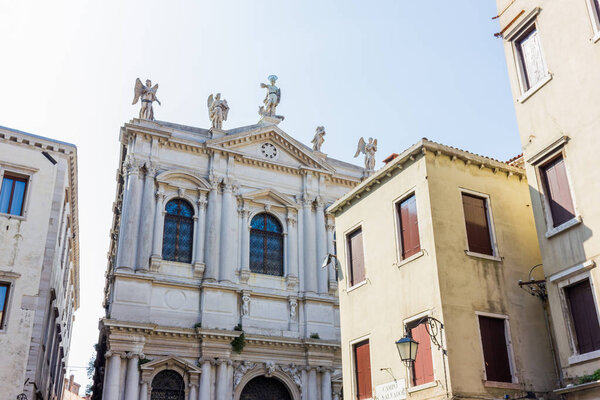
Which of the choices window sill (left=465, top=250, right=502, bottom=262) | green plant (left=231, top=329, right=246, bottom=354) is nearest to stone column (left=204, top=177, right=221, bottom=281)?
green plant (left=231, top=329, right=246, bottom=354)

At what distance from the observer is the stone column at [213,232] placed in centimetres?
2656

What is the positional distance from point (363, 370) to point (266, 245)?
13034 mm

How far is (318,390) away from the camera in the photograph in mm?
26641

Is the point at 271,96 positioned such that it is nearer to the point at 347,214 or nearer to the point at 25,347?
the point at 347,214

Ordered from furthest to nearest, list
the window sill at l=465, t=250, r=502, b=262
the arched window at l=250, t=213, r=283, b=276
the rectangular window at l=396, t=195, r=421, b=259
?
the arched window at l=250, t=213, r=283, b=276 < the rectangular window at l=396, t=195, r=421, b=259 < the window sill at l=465, t=250, r=502, b=262

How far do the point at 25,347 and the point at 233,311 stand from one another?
853 cm

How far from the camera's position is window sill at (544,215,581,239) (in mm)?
13117

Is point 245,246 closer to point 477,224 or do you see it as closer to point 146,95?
point 146,95

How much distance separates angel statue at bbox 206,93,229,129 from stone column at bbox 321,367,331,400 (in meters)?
12.1

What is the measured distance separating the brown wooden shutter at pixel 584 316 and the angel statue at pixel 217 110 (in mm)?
19907

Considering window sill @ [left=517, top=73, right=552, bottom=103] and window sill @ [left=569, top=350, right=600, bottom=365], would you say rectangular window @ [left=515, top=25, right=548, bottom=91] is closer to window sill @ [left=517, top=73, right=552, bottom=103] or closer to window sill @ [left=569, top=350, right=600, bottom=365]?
window sill @ [left=517, top=73, right=552, bottom=103]

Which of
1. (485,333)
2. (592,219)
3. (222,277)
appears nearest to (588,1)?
(592,219)

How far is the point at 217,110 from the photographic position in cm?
3016

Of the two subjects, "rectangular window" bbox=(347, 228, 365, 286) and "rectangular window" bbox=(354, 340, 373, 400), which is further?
"rectangular window" bbox=(347, 228, 365, 286)
